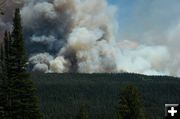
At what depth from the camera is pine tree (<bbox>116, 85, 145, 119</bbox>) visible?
2277 inches

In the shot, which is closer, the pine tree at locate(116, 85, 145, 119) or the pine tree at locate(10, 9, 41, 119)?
the pine tree at locate(10, 9, 41, 119)

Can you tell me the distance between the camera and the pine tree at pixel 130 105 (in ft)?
190

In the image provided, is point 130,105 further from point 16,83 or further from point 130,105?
point 16,83

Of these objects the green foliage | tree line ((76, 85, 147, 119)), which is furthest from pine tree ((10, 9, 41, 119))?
tree line ((76, 85, 147, 119))

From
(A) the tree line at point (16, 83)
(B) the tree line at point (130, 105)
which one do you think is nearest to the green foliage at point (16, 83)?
(A) the tree line at point (16, 83)

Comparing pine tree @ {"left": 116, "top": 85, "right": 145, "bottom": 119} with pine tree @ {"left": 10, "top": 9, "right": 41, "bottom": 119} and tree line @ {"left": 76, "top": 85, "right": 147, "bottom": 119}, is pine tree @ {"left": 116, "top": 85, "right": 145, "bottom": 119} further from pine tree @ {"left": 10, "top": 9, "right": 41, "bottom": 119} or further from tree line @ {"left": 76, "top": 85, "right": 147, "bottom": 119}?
pine tree @ {"left": 10, "top": 9, "right": 41, "bottom": 119}

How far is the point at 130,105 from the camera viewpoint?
58.5 meters

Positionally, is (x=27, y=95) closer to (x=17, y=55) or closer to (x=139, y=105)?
(x=17, y=55)

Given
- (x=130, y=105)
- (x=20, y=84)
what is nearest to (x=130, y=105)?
(x=130, y=105)

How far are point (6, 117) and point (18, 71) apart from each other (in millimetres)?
3427

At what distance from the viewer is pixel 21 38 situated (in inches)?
1763

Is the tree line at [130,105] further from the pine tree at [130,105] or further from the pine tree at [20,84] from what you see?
the pine tree at [20,84]

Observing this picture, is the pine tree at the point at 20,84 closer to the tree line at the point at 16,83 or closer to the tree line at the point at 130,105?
the tree line at the point at 16,83

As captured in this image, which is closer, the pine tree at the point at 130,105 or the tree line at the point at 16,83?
the tree line at the point at 16,83
